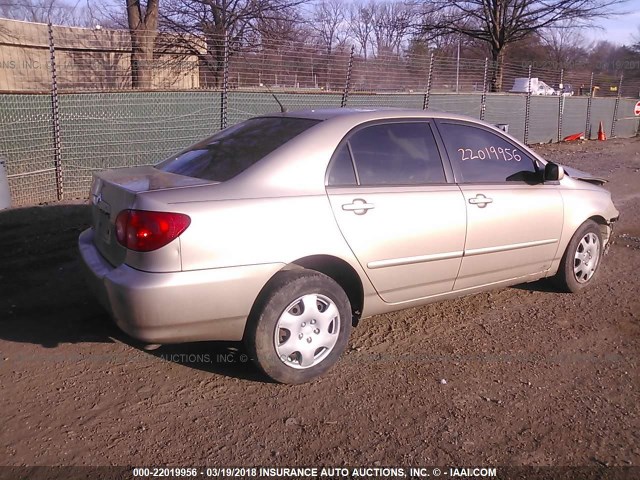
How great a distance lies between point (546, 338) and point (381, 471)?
6.69ft

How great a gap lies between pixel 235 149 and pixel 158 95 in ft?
20.7

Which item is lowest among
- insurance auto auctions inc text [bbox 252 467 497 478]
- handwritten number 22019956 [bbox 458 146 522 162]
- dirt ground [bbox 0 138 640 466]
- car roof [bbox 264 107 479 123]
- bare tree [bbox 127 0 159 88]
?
insurance auto auctions inc text [bbox 252 467 497 478]

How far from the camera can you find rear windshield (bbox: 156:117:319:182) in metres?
3.65

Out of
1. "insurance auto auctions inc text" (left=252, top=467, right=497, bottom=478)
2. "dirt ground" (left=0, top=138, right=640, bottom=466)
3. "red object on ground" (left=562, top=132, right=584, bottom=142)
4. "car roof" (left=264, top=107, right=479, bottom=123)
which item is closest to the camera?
"insurance auto auctions inc text" (left=252, top=467, right=497, bottom=478)

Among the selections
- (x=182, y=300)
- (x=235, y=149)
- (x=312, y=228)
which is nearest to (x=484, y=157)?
(x=312, y=228)

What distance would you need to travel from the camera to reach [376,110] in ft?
13.6

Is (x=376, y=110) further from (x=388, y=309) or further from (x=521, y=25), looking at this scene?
(x=521, y=25)

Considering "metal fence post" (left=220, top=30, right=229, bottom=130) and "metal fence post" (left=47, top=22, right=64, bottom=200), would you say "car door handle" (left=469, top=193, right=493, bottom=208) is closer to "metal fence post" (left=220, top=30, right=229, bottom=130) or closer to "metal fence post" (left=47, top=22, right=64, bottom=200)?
"metal fence post" (left=47, top=22, right=64, bottom=200)

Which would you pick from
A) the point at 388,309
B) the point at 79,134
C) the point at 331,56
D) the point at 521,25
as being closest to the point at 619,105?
the point at 521,25

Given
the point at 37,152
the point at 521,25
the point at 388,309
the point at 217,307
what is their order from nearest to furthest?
1. the point at 217,307
2. the point at 388,309
3. the point at 37,152
4. the point at 521,25

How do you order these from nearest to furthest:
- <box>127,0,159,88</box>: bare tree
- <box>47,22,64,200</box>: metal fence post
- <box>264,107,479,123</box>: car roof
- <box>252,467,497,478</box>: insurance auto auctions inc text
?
<box>252,467,497,478</box>: insurance auto auctions inc text, <box>264,107,479,123</box>: car roof, <box>47,22,64,200</box>: metal fence post, <box>127,0,159,88</box>: bare tree

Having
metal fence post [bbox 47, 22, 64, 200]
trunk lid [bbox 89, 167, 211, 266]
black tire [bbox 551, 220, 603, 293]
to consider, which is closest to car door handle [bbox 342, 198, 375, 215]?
trunk lid [bbox 89, 167, 211, 266]

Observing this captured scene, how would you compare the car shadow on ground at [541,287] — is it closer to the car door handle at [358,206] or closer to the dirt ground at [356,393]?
the dirt ground at [356,393]

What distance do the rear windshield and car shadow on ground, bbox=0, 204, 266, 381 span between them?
3.87 ft
